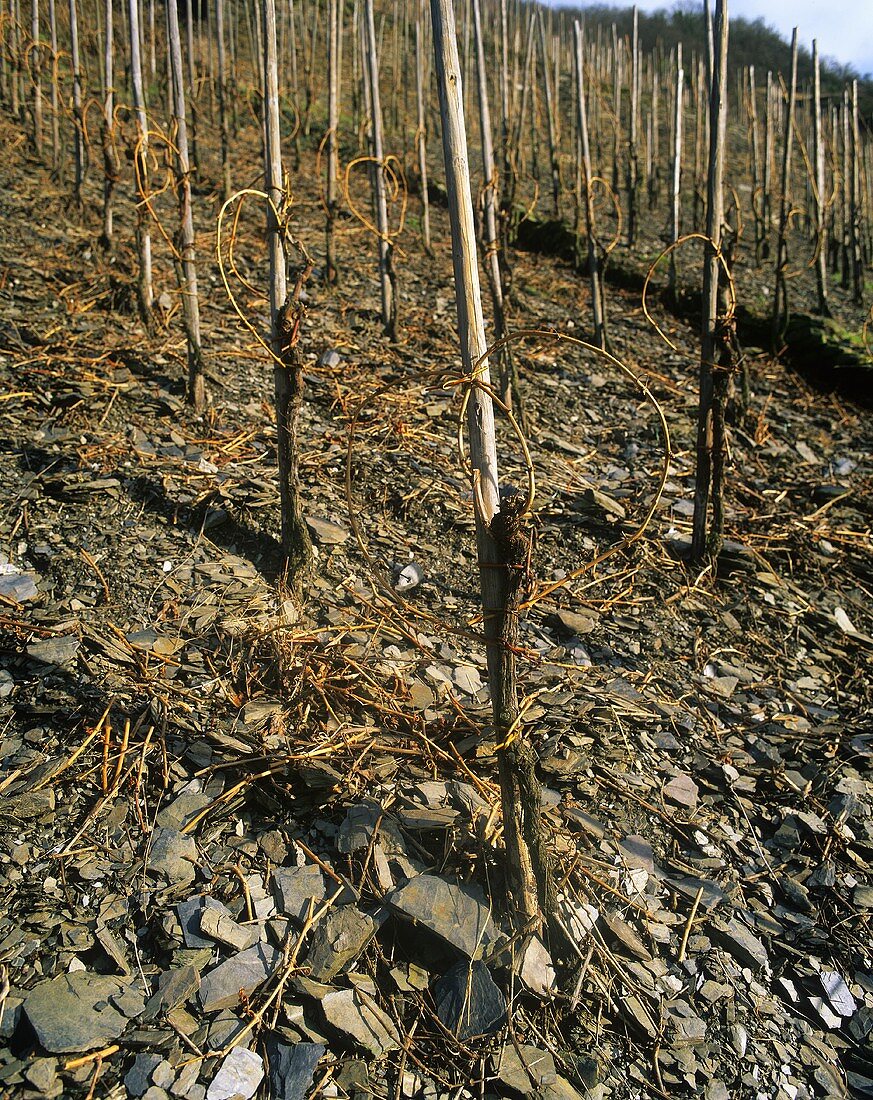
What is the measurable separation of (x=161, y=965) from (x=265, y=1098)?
0.40 metres

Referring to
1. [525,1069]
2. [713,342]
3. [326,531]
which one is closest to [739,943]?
[525,1069]

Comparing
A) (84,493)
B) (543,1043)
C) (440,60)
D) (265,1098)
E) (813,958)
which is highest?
(440,60)

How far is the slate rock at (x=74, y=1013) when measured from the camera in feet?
5.77

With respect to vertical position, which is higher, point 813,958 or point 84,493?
point 84,493

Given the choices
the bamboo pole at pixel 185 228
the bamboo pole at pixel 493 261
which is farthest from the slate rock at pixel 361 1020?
the bamboo pole at pixel 493 261

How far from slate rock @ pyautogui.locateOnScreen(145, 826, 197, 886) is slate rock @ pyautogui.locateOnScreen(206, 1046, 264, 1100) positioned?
1.57 ft

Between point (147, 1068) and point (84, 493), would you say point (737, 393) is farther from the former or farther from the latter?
point (147, 1068)

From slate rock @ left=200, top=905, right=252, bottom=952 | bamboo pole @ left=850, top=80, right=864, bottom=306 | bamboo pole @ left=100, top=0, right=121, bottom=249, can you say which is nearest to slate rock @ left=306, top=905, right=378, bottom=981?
slate rock @ left=200, top=905, right=252, bottom=952

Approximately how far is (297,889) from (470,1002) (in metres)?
0.55

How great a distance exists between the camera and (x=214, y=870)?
223 centimetres

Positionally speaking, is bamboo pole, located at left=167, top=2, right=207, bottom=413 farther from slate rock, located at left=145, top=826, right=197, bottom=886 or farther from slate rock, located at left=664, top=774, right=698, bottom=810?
slate rock, located at left=664, top=774, right=698, bottom=810

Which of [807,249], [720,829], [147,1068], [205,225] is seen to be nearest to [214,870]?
[147,1068]

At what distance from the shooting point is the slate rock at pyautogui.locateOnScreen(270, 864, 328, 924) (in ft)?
7.11

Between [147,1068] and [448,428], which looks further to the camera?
[448,428]
